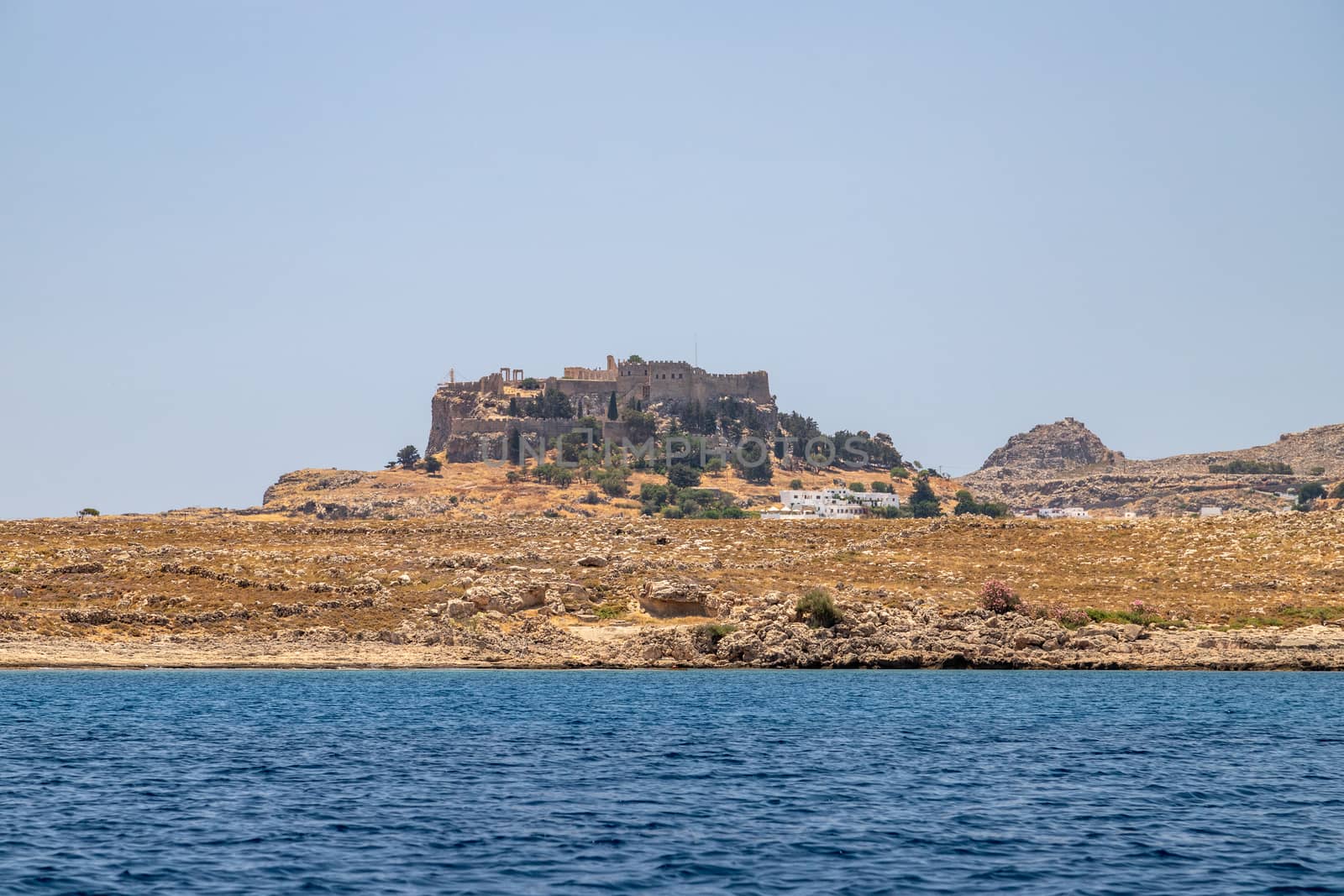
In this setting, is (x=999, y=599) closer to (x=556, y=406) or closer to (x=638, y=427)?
(x=638, y=427)

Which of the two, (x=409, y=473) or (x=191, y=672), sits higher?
(x=409, y=473)

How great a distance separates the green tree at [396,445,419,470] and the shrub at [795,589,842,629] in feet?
280

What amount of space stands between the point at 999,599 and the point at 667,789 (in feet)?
89.4

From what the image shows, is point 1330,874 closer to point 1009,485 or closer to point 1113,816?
point 1113,816

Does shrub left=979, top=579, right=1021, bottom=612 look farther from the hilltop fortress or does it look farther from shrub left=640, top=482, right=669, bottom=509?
the hilltop fortress

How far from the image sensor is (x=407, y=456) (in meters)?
130

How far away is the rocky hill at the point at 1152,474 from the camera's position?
144m

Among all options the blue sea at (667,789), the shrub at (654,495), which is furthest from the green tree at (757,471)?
the blue sea at (667,789)

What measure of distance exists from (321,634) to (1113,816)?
1215 inches

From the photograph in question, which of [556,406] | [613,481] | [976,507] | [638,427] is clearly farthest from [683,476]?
[976,507]

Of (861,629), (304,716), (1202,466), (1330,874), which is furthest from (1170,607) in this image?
(1202,466)

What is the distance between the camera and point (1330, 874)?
17609 mm

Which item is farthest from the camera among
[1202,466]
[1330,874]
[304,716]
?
[1202,466]

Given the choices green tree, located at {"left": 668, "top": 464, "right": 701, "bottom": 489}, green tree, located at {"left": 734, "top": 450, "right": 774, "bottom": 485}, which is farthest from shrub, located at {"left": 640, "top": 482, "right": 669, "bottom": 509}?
green tree, located at {"left": 734, "top": 450, "right": 774, "bottom": 485}
